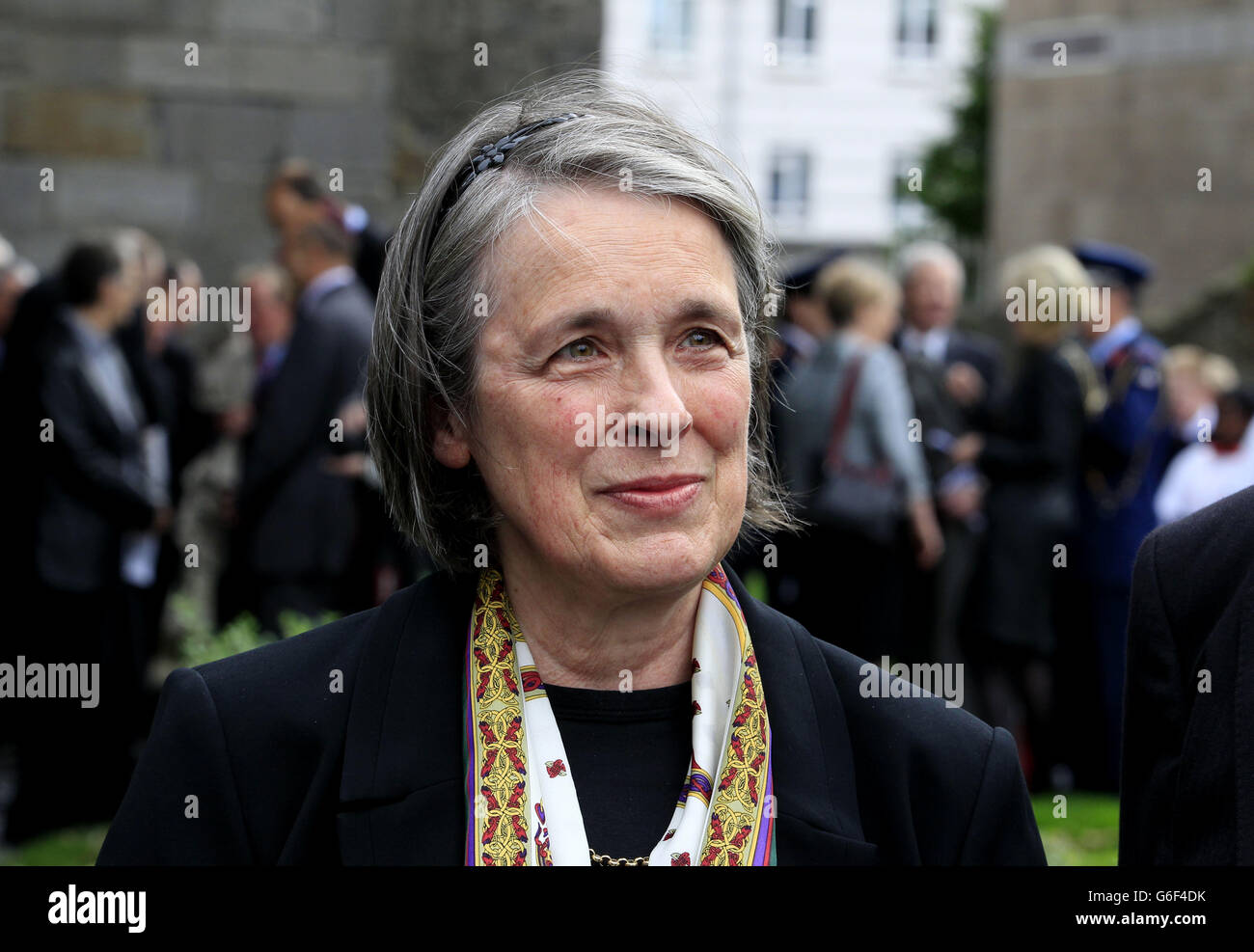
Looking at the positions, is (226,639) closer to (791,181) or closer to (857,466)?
(857,466)

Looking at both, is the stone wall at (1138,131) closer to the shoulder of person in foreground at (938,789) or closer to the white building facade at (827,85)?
the shoulder of person in foreground at (938,789)

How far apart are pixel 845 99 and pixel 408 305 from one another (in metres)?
38.6

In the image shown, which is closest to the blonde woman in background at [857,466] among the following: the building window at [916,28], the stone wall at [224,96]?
the stone wall at [224,96]

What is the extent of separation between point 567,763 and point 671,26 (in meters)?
37.9

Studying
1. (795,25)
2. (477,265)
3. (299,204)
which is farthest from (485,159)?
(795,25)

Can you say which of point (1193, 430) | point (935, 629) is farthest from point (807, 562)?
point (1193, 430)

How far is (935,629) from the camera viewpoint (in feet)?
24.2

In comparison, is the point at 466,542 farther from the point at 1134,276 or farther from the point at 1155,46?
the point at 1155,46

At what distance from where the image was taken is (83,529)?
6258 mm

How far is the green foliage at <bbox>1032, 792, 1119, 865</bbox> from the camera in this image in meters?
4.62

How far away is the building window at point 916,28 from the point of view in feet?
130

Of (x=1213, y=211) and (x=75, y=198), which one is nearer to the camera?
(x=75, y=198)

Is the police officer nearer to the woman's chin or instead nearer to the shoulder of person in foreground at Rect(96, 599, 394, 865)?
the woman's chin

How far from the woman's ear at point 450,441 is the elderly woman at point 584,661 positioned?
1 cm
